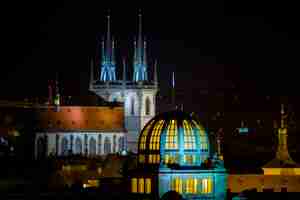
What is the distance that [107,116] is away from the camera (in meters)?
169

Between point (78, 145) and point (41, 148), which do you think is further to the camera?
point (78, 145)

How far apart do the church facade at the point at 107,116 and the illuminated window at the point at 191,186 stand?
7790cm

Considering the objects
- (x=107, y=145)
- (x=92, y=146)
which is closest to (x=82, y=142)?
(x=92, y=146)

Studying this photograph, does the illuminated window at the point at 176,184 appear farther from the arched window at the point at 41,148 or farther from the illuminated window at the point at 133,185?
the arched window at the point at 41,148

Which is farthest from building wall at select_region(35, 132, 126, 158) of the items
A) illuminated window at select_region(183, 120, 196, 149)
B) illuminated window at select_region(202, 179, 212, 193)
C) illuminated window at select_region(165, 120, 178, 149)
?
illuminated window at select_region(202, 179, 212, 193)

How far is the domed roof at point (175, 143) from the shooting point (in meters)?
82.9

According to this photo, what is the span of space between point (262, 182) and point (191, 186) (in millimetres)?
24867

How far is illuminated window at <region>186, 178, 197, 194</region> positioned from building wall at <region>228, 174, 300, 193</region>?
60.9ft

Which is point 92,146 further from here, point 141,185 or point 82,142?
point 141,185

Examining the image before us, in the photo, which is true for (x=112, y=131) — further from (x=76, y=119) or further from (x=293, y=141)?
(x=293, y=141)

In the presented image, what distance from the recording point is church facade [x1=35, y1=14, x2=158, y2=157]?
16475 cm

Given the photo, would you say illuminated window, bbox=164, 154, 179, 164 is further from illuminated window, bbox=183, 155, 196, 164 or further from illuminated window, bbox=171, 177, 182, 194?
illuminated window, bbox=171, 177, 182, 194

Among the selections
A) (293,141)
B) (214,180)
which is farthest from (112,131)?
(214,180)

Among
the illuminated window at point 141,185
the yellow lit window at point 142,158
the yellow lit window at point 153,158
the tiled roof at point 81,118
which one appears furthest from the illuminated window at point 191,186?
the tiled roof at point 81,118
